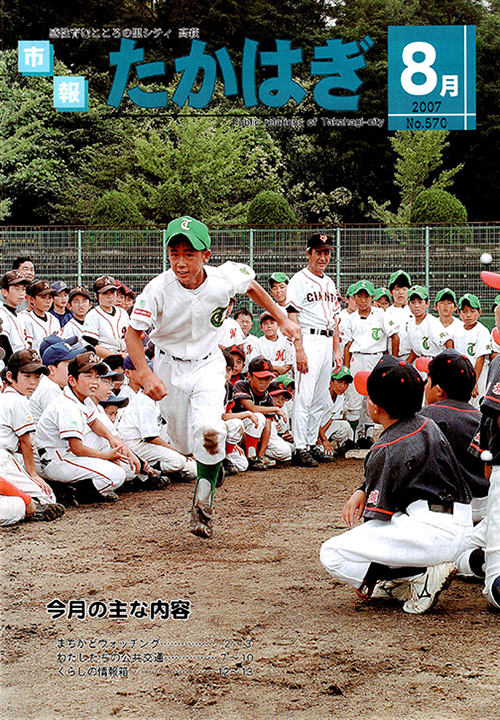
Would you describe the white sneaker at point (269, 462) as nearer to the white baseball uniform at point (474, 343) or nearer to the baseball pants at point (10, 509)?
the white baseball uniform at point (474, 343)

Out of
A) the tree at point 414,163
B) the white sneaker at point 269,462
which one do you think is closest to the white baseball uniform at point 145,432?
the white sneaker at point 269,462

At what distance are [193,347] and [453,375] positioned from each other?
1.70 m

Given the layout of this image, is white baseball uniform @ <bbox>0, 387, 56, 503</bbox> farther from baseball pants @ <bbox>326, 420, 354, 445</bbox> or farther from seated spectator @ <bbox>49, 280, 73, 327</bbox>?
baseball pants @ <bbox>326, 420, 354, 445</bbox>

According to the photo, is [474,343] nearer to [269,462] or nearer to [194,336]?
[269,462]

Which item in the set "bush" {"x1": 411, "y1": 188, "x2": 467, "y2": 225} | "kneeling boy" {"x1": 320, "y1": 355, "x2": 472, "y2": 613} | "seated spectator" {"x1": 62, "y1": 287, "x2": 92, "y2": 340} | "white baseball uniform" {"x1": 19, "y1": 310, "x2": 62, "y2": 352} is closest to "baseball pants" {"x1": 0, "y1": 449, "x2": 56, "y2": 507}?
"white baseball uniform" {"x1": 19, "y1": 310, "x2": 62, "y2": 352}

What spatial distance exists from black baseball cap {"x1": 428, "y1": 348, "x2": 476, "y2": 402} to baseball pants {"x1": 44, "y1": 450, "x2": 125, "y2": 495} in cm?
301

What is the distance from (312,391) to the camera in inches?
330

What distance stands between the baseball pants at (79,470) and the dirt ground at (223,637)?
85 cm

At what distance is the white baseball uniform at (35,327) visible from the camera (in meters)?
8.31

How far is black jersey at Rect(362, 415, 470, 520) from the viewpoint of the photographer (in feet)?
12.3

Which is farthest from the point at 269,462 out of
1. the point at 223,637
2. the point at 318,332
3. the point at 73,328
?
the point at 223,637

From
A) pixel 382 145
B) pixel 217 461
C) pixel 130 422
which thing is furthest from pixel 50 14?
pixel 217 461

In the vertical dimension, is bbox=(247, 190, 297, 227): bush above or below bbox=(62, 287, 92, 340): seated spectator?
above

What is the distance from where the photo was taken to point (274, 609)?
3.92 m
